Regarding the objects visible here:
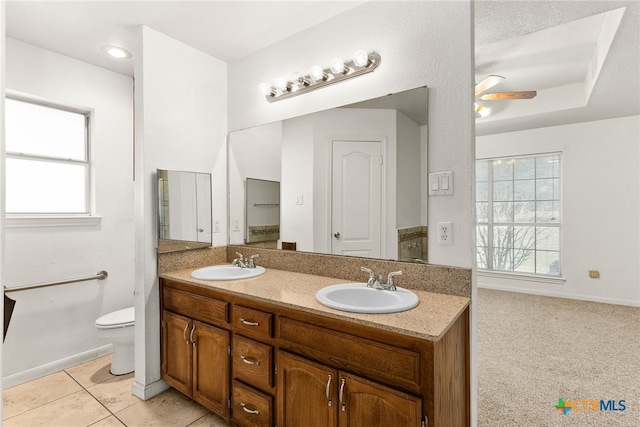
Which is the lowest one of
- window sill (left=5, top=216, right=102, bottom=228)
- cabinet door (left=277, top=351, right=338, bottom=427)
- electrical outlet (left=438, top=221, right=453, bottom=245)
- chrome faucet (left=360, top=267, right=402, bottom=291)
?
cabinet door (left=277, top=351, right=338, bottom=427)

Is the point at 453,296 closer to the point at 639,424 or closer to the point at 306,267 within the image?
the point at 306,267

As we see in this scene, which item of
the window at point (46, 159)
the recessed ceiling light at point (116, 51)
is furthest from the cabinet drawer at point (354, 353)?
the recessed ceiling light at point (116, 51)

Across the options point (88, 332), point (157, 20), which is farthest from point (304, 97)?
point (88, 332)

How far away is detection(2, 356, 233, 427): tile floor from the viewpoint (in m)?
1.90

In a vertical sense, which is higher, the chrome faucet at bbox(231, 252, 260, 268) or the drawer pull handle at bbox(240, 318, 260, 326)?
the chrome faucet at bbox(231, 252, 260, 268)

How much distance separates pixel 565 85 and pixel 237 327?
442 cm

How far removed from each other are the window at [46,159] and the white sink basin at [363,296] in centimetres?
226

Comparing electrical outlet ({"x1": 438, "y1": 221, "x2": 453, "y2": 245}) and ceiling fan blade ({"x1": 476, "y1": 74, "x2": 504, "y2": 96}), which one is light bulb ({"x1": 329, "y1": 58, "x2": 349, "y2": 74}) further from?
ceiling fan blade ({"x1": 476, "y1": 74, "x2": 504, "y2": 96})

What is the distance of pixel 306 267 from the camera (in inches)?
86.4

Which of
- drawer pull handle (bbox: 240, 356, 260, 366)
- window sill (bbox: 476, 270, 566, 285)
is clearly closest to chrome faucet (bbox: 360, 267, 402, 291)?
drawer pull handle (bbox: 240, 356, 260, 366)

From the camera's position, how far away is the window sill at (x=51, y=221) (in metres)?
2.24

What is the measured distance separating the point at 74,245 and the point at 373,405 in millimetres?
2526

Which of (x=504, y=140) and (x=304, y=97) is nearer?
(x=304, y=97)

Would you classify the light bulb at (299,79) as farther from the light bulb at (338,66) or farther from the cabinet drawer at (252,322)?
the cabinet drawer at (252,322)
